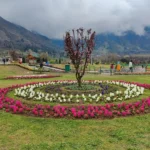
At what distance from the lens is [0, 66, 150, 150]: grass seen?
7755 millimetres

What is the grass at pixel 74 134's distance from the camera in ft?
25.4

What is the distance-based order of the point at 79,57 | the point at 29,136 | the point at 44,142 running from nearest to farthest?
the point at 44,142, the point at 29,136, the point at 79,57

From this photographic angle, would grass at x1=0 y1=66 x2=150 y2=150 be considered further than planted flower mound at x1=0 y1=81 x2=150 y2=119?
No

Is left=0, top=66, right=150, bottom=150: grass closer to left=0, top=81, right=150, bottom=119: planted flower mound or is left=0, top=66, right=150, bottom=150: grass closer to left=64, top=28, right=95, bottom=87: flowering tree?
left=0, top=81, right=150, bottom=119: planted flower mound

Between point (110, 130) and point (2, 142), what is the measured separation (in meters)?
3.63

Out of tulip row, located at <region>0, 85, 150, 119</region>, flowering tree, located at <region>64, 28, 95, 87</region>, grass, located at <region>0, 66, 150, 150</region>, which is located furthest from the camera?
flowering tree, located at <region>64, 28, 95, 87</region>

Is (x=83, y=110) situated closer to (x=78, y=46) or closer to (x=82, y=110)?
(x=82, y=110)

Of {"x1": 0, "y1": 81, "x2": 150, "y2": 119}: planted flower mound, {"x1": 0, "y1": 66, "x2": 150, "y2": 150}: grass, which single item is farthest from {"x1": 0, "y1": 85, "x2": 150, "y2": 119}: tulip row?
{"x1": 0, "y1": 66, "x2": 150, "y2": 150}: grass

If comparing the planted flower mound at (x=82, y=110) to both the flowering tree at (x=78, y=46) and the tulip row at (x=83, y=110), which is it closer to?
the tulip row at (x=83, y=110)

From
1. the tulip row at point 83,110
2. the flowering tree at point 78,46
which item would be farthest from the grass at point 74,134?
the flowering tree at point 78,46

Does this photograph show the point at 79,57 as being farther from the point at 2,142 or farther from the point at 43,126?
the point at 2,142

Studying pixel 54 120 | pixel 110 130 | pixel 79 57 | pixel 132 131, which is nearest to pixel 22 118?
pixel 54 120

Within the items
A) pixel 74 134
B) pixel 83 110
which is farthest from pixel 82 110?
pixel 74 134

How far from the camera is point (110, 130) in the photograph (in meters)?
9.15
